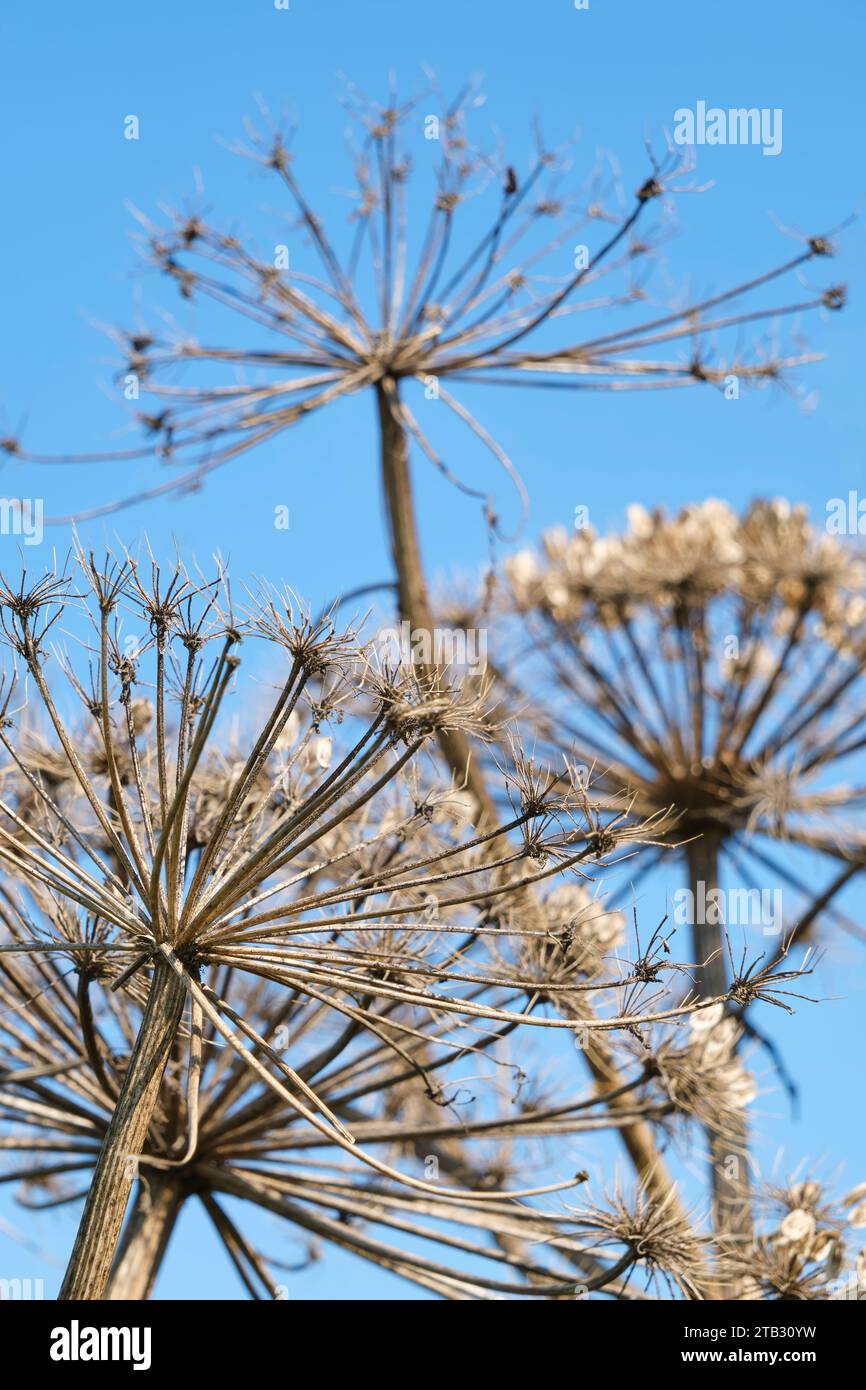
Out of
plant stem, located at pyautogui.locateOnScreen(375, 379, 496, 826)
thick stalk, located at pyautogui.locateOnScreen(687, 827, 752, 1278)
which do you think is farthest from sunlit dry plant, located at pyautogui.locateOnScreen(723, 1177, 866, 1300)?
plant stem, located at pyautogui.locateOnScreen(375, 379, 496, 826)

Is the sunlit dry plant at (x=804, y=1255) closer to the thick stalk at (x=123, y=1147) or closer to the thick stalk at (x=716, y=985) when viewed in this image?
the thick stalk at (x=716, y=985)

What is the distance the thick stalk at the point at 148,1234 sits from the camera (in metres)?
8.48

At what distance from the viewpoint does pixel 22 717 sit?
1004 centimetres

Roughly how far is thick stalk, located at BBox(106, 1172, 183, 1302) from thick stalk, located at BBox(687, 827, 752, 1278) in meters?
2.95

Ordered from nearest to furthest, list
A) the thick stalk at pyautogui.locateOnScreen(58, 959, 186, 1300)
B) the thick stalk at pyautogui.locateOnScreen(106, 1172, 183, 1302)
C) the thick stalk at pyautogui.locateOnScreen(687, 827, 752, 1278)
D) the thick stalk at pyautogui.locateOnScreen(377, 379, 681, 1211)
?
the thick stalk at pyautogui.locateOnScreen(58, 959, 186, 1300)
the thick stalk at pyautogui.locateOnScreen(106, 1172, 183, 1302)
the thick stalk at pyautogui.locateOnScreen(687, 827, 752, 1278)
the thick stalk at pyautogui.locateOnScreen(377, 379, 681, 1211)

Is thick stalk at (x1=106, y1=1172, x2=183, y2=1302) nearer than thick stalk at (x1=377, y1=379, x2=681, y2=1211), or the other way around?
thick stalk at (x1=106, y1=1172, x2=183, y2=1302)

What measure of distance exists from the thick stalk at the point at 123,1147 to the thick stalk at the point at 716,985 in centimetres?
218

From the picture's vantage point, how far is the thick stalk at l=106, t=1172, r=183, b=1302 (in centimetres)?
848

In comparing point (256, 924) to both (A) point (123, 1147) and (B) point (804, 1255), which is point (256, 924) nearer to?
(A) point (123, 1147)

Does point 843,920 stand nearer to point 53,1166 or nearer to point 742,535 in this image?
point 742,535

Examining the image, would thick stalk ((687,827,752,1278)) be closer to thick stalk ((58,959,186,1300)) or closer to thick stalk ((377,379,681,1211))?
thick stalk ((377,379,681,1211))

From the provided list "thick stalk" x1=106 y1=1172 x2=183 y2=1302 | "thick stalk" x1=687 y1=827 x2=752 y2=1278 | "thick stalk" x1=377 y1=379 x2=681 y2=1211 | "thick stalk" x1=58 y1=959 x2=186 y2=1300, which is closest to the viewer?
"thick stalk" x1=58 y1=959 x2=186 y2=1300

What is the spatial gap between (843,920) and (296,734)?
24.6 ft
